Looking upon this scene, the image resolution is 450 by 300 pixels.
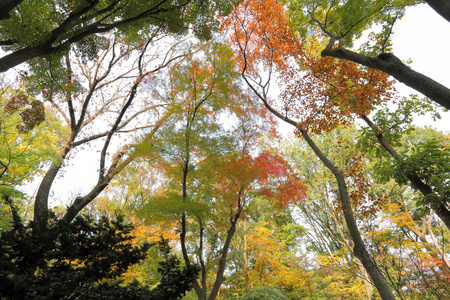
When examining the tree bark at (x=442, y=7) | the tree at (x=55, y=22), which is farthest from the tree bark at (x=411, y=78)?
the tree at (x=55, y=22)

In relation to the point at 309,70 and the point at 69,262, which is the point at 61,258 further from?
the point at 309,70

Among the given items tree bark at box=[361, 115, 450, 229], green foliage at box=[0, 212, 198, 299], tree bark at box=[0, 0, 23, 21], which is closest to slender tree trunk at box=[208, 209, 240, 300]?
green foliage at box=[0, 212, 198, 299]

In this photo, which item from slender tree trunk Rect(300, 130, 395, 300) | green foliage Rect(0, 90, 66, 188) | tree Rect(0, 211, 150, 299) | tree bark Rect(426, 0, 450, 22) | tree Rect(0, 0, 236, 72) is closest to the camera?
tree bark Rect(426, 0, 450, 22)

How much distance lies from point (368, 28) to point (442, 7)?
4874mm

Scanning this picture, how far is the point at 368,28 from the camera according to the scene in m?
6.57

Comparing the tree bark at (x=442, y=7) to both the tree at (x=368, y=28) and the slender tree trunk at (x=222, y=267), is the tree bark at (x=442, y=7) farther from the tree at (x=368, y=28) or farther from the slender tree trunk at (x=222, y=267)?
the slender tree trunk at (x=222, y=267)

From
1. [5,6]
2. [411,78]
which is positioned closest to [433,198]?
[411,78]

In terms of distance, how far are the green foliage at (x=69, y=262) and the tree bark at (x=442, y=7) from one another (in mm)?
5308

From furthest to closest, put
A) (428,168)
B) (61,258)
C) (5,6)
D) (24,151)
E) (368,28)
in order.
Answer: (368,28), (24,151), (428,168), (61,258), (5,6)

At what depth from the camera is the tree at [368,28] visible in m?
3.00

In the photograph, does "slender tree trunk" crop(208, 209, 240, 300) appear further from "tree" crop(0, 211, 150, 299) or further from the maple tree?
the maple tree

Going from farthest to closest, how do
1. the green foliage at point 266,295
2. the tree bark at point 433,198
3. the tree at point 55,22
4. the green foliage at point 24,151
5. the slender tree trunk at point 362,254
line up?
the green foliage at point 266,295
the green foliage at point 24,151
the tree bark at point 433,198
the slender tree trunk at point 362,254
the tree at point 55,22

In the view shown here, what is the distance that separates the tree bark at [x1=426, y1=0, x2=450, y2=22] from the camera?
8.22 feet

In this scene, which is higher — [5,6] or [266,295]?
[5,6]
